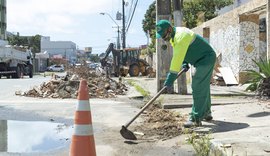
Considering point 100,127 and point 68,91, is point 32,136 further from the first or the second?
point 68,91

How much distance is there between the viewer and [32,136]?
820cm

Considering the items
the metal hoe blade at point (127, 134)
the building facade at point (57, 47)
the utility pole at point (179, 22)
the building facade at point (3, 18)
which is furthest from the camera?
the building facade at point (57, 47)

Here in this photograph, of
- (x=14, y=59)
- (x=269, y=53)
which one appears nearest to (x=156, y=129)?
(x=269, y=53)

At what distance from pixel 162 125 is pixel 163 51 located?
723cm

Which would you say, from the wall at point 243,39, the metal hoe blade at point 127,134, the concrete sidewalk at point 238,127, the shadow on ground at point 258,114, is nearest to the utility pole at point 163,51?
the concrete sidewalk at point 238,127

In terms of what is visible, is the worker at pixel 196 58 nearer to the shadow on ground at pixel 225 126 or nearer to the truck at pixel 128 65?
the shadow on ground at pixel 225 126

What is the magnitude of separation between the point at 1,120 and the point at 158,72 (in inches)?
264

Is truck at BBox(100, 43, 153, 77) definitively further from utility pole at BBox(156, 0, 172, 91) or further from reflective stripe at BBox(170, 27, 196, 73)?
reflective stripe at BBox(170, 27, 196, 73)

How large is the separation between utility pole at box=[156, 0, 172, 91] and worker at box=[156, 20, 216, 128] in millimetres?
7122

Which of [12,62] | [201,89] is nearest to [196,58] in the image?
[201,89]

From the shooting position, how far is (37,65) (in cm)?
8469

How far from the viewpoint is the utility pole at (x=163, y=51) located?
15531mm

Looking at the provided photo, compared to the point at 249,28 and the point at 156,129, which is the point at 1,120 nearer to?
the point at 156,129

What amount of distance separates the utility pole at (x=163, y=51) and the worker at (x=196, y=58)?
23.4 feet
